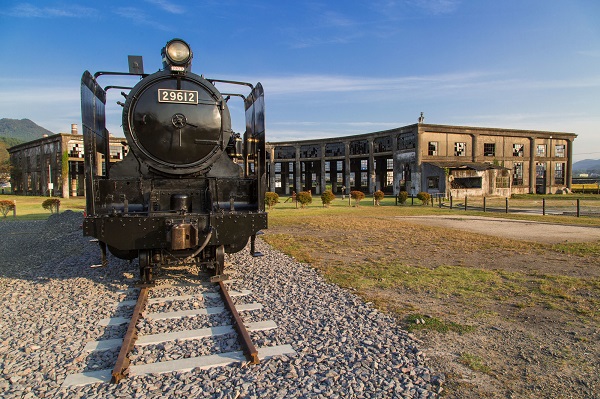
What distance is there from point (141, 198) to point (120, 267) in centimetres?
205

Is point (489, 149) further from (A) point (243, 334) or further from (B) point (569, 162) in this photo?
(A) point (243, 334)

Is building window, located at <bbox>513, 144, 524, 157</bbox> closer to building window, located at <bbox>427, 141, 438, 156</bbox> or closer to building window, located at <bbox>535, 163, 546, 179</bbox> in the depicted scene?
building window, located at <bbox>535, 163, 546, 179</bbox>

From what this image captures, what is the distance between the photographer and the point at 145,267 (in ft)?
20.3

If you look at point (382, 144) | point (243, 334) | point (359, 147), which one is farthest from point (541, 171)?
point (243, 334)

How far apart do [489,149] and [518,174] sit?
5073 mm

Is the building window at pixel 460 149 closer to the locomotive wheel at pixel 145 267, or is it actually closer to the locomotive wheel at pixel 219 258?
the locomotive wheel at pixel 219 258

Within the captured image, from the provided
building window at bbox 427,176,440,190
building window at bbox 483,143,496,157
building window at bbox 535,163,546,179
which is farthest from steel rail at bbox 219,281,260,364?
building window at bbox 535,163,546,179

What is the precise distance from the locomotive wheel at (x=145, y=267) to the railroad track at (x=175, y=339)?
349 millimetres

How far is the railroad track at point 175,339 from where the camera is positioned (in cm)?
361

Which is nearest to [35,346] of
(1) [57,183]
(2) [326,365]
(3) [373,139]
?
(2) [326,365]

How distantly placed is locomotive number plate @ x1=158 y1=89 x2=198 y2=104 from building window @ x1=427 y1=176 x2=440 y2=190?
3272 cm

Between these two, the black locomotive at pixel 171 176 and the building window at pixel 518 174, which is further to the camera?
the building window at pixel 518 174

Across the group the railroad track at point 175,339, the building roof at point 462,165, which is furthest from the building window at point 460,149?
the railroad track at point 175,339

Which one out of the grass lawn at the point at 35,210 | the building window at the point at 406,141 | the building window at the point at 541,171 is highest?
the building window at the point at 406,141
